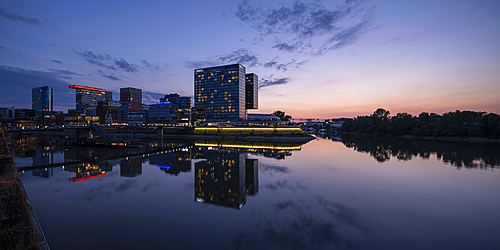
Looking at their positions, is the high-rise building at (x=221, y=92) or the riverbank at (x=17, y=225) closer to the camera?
the riverbank at (x=17, y=225)

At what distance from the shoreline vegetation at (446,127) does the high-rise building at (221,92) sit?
10569cm

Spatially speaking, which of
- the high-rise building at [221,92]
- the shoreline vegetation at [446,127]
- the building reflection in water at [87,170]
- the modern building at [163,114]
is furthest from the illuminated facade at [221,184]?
the high-rise building at [221,92]

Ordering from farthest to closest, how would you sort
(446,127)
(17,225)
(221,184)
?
(446,127)
(221,184)
(17,225)

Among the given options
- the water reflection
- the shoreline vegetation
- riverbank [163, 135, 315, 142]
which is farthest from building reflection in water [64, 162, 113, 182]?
the shoreline vegetation

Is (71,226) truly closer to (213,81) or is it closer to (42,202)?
(42,202)

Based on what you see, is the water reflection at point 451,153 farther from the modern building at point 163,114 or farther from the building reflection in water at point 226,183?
the modern building at point 163,114

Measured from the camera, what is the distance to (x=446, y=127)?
10300 cm

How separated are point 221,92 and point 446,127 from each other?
15653cm

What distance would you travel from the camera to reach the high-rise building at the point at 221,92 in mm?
184750

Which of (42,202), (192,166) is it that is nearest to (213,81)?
(192,166)

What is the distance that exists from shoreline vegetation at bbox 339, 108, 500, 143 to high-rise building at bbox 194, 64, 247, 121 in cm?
10569

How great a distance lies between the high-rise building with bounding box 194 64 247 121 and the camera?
185 m

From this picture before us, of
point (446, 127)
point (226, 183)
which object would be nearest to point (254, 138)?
point (226, 183)

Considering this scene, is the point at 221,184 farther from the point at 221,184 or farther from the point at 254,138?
the point at 254,138
